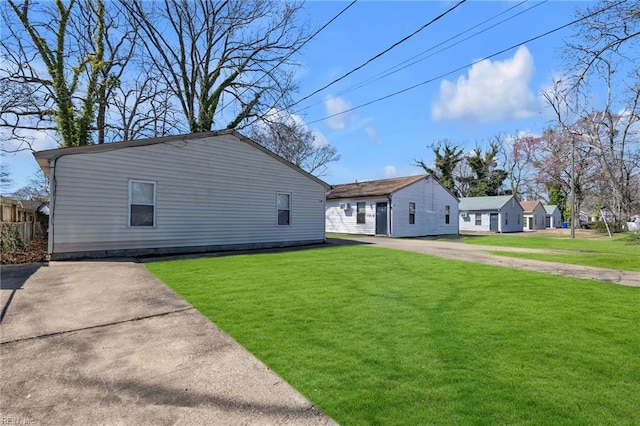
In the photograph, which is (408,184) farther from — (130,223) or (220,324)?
(220,324)

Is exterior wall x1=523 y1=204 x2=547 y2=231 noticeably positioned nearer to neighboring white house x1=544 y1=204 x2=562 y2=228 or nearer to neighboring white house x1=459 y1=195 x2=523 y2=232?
neighboring white house x1=544 y1=204 x2=562 y2=228

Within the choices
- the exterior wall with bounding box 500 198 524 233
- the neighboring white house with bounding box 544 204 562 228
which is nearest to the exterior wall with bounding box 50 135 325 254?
the exterior wall with bounding box 500 198 524 233

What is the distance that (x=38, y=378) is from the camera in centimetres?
285

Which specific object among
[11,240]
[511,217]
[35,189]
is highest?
[35,189]

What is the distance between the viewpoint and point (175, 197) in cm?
1132

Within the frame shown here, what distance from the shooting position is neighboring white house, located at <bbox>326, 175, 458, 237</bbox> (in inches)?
852

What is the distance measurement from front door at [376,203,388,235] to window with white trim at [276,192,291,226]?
893cm

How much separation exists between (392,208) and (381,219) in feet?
3.47

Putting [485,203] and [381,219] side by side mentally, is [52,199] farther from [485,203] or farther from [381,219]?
[485,203]

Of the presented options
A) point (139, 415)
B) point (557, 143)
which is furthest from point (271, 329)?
point (557, 143)

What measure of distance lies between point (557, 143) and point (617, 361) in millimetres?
44085

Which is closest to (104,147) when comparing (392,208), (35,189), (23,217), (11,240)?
(11,240)

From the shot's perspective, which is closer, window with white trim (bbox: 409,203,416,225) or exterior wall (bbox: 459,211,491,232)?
window with white trim (bbox: 409,203,416,225)

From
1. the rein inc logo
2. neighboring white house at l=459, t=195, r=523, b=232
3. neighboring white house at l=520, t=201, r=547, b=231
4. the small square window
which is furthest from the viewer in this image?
neighboring white house at l=520, t=201, r=547, b=231
